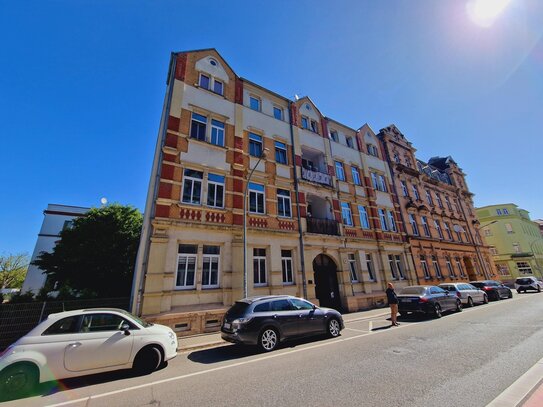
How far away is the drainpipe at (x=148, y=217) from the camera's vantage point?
30.7ft

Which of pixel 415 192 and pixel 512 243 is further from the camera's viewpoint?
pixel 512 243

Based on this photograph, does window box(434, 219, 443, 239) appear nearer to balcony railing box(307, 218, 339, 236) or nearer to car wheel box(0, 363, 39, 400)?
balcony railing box(307, 218, 339, 236)

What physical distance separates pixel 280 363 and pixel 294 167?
12053mm

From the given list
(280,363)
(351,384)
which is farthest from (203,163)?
(351,384)

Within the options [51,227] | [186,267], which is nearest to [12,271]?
[51,227]

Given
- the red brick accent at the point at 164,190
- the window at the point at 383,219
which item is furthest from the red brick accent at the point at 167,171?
the window at the point at 383,219

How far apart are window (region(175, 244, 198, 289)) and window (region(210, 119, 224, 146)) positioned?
614 centimetres

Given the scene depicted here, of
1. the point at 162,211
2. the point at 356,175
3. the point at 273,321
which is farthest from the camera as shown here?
the point at 356,175

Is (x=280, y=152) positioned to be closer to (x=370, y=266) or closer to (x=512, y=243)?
(x=370, y=266)

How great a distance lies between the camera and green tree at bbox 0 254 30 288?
103ft

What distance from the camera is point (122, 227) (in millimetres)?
15305

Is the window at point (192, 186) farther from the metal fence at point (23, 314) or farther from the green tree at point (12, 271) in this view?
the green tree at point (12, 271)

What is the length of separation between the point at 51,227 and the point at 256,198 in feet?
90.4

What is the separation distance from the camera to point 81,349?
507 centimetres
